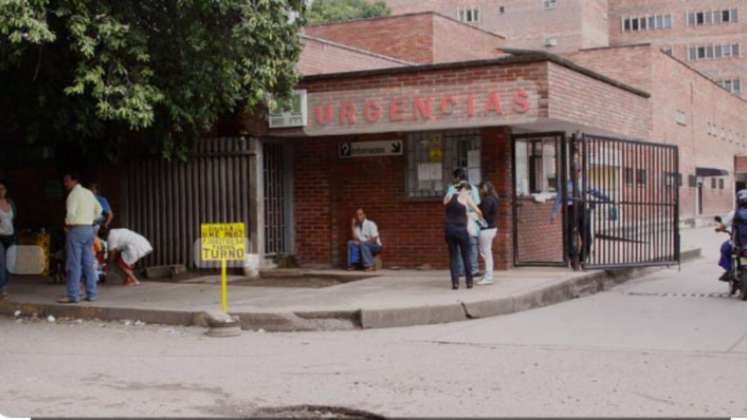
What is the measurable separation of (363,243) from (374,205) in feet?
2.66

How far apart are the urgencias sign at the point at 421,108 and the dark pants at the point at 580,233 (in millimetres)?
1992

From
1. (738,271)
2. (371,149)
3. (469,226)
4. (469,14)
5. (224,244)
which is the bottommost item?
(738,271)

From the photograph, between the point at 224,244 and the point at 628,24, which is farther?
the point at 628,24

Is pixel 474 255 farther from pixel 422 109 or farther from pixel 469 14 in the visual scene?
pixel 469 14

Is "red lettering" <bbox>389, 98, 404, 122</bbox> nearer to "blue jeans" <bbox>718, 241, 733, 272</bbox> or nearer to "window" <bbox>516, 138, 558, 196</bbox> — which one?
"window" <bbox>516, 138, 558, 196</bbox>

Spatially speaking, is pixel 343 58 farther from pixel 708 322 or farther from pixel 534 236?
pixel 708 322

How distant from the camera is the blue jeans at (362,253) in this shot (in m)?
16.1

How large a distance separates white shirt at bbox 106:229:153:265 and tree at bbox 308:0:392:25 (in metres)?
48.4

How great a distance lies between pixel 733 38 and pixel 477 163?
7702 centimetres

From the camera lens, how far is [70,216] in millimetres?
12367

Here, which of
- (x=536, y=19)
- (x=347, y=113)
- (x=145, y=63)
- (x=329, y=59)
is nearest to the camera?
(x=145, y=63)

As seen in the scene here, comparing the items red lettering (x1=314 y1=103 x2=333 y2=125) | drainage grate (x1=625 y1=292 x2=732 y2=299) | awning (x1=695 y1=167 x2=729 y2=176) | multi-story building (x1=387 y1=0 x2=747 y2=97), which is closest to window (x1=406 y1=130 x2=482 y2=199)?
red lettering (x1=314 y1=103 x2=333 y2=125)

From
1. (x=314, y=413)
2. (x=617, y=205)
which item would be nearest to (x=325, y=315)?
(x=314, y=413)

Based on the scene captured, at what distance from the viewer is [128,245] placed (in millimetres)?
14898
